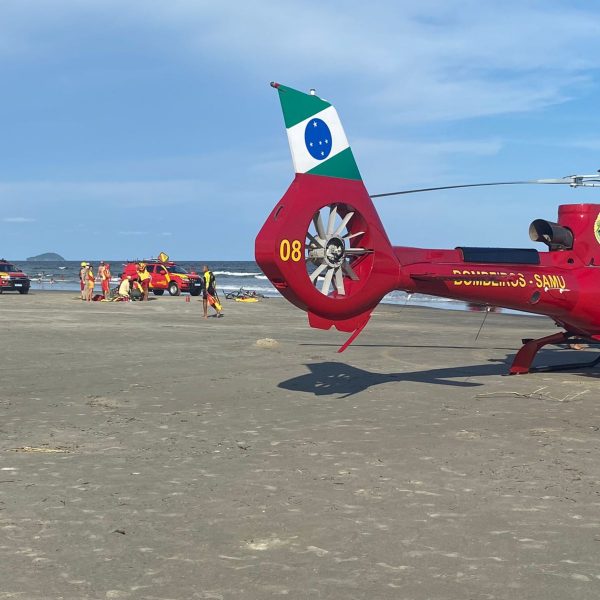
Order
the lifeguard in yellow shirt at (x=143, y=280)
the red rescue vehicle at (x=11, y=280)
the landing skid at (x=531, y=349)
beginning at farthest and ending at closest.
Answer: the red rescue vehicle at (x=11, y=280) < the lifeguard in yellow shirt at (x=143, y=280) < the landing skid at (x=531, y=349)

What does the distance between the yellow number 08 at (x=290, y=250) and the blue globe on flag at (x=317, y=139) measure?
4.70 ft

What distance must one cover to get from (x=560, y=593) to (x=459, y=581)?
26.1 inches

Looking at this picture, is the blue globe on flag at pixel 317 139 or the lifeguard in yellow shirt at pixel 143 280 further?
the lifeguard in yellow shirt at pixel 143 280

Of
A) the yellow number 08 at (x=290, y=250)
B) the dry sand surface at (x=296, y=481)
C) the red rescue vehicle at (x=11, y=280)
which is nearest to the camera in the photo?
the dry sand surface at (x=296, y=481)

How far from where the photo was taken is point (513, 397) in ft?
40.9

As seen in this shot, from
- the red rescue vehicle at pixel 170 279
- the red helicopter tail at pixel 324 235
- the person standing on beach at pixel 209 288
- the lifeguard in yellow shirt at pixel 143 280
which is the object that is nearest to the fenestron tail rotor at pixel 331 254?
the red helicopter tail at pixel 324 235

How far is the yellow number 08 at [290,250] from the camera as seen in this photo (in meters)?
10.3

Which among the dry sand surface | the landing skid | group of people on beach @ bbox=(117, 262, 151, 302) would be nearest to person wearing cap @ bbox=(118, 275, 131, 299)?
group of people on beach @ bbox=(117, 262, 151, 302)

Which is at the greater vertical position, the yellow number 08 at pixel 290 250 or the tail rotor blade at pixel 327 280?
the yellow number 08 at pixel 290 250

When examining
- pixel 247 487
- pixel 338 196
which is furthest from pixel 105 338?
pixel 247 487

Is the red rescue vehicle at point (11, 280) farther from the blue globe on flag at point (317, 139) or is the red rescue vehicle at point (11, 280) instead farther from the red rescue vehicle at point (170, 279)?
the blue globe on flag at point (317, 139)

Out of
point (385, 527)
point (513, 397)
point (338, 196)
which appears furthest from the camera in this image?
point (513, 397)

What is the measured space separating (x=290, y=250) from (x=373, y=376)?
520 centimetres

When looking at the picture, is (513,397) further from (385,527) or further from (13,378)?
(13,378)
